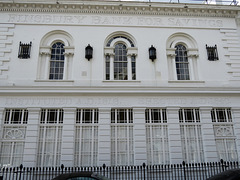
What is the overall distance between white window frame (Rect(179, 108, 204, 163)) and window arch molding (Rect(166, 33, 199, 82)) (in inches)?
97.3

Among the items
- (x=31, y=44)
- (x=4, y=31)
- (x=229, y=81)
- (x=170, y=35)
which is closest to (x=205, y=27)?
(x=170, y=35)

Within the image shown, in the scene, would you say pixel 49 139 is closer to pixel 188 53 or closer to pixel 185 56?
pixel 185 56

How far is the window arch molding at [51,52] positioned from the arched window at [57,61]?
0.13 metres

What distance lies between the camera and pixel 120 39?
14781 millimetres

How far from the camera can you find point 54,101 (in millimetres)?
13031

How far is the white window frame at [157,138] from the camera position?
12.6m

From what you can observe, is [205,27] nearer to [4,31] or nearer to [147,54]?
[147,54]

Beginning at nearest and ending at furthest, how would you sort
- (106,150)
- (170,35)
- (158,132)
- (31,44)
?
(106,150) → (158,132) → (31,44) → (170,35)

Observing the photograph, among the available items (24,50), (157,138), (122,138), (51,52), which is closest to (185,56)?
(157,138)

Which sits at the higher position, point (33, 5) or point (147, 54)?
point (33, 5)

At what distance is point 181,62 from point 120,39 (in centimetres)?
474

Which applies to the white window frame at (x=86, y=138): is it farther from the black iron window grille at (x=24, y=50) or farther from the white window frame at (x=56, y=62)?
the black iron window grille at (x=24, y=50)

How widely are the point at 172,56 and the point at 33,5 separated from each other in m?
10.7

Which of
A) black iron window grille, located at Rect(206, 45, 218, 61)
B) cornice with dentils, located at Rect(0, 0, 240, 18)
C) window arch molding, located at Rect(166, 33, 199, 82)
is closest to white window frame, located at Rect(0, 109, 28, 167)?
cornice with dentils, located at Rect(0, 0, 240, 18)
